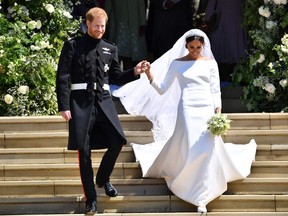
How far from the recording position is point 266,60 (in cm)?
1284

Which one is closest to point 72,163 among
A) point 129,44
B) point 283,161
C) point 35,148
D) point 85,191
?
point 35,148

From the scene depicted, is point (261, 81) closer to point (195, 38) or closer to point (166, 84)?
point (166, 84)

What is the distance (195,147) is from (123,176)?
1074 millimetres

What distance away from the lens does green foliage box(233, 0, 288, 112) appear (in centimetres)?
1242

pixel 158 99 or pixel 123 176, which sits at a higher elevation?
pixel 158 99

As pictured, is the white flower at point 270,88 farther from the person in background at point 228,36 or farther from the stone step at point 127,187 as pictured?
the person in background at point 228,36

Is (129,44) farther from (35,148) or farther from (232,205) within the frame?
(232,205)

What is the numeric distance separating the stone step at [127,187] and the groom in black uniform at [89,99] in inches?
23.9

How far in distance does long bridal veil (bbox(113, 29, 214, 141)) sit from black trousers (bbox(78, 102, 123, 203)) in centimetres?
136

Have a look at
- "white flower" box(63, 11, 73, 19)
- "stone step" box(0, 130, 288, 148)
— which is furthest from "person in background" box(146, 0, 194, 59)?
"stone step" box(0, 130, 288, 148)

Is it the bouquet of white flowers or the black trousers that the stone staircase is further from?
the bouquet of white flowers

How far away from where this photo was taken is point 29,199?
1046 centimetres

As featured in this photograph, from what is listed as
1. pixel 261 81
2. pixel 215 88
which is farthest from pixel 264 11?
pixel 215 88

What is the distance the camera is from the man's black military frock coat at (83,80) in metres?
9.75
